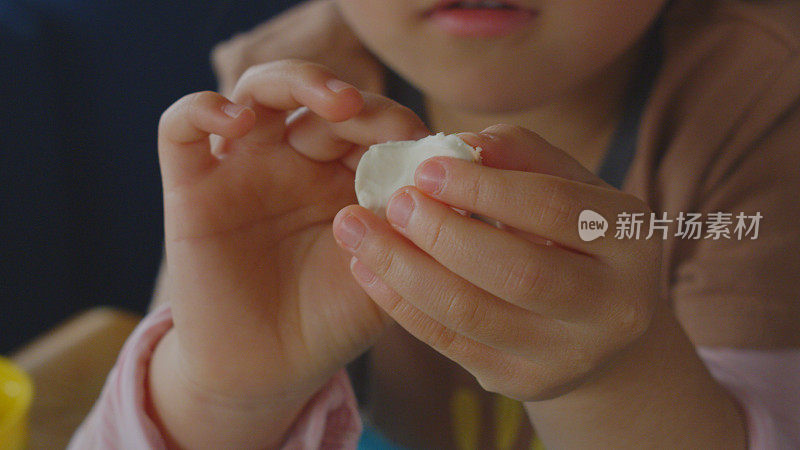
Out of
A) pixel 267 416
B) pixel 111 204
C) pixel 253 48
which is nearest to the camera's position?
pixel 267 416

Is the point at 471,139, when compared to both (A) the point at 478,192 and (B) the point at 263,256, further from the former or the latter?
(B) the point at 263,256

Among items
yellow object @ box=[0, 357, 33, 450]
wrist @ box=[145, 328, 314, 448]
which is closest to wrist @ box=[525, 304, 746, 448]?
wrist @ box=[145, 328, 314, 448]

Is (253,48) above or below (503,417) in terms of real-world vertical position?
above

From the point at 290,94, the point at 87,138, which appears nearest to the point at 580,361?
the point at 290,94

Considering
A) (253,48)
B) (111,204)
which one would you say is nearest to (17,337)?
(111,204)

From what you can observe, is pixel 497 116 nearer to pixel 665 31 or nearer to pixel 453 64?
pixel 453 64

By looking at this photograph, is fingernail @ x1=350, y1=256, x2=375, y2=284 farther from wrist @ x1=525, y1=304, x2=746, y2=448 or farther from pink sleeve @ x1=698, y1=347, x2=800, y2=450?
pink sleeve @ x1=698, y1=347, x2=800, y2=450
